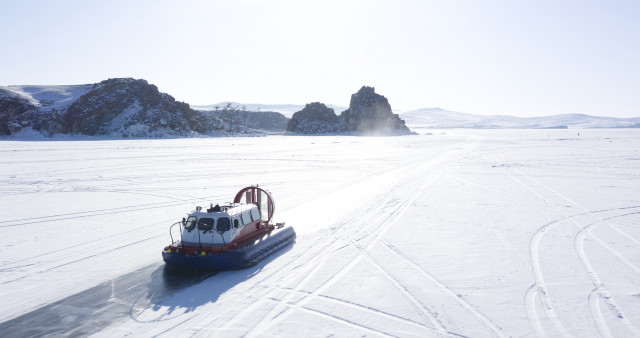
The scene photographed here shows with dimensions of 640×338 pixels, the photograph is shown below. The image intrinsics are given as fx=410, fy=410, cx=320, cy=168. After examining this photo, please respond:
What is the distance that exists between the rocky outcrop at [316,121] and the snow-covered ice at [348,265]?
85181 mm

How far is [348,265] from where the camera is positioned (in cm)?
1117

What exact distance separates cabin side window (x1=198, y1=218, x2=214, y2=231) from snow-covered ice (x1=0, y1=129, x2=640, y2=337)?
124 centimetres

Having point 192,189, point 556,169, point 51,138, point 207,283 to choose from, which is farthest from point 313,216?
point 51,138

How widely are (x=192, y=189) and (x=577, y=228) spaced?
18192 mm

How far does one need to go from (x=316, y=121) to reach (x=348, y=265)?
3923 inches

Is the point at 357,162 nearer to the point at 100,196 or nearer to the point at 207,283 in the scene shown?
the point at 100,196

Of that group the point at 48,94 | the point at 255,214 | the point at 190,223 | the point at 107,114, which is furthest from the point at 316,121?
the point at 190,223

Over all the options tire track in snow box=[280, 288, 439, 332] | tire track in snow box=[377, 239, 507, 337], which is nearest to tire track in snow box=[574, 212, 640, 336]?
tire track in snow box=[377, 239, 507, 337]

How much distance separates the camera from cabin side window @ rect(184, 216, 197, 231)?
11.2 meters

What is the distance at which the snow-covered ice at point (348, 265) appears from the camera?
8078 millimetres

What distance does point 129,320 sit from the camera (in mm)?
8219

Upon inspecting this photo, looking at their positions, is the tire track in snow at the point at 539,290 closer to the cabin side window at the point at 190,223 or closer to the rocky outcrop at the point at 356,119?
the cabin side window at the point at 190,223

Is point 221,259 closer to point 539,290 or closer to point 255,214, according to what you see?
point 255,214

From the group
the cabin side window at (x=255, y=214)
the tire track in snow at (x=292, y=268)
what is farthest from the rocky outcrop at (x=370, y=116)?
the cabin side window at (x=255, y=214)
